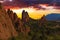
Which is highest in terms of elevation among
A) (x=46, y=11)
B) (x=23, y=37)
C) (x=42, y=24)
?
(x=46, y=11)

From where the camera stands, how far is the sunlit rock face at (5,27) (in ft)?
20.0

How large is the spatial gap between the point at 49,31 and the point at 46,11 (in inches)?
33.3

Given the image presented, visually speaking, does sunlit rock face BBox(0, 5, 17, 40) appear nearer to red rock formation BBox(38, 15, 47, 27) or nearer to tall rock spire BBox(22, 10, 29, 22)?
tall rock spire BBox(22, 10, 29, 22)

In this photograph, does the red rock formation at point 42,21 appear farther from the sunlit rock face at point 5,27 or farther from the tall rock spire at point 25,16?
the sunlit rock face at point 5,27

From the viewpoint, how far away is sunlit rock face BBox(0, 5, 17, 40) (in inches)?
240

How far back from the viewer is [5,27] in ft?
20.5

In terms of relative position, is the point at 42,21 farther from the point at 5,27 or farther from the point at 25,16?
the point at 5,27

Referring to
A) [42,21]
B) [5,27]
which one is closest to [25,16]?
[42,21]

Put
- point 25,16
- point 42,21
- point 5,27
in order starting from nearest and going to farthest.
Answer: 1. point 5,27
2. point 25,16
3. point 42,21

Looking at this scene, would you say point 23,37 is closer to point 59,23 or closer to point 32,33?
point 32,33

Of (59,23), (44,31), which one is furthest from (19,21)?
(59,23)

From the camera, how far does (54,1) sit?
7.02 metres

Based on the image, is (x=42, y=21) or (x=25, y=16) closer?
(x=25, y=16)

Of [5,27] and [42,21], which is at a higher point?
[42,21]
